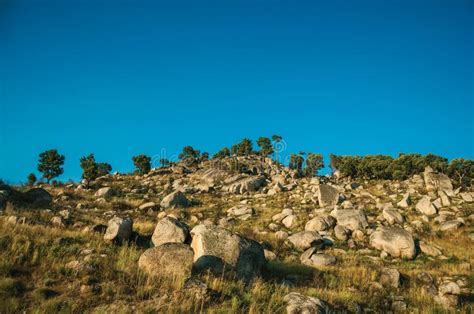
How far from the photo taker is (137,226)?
56.7 ft

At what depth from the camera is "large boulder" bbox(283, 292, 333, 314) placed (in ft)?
22.7

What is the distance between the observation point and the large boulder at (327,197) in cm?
3058

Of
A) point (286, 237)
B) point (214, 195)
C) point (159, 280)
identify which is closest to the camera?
point (159, 280)

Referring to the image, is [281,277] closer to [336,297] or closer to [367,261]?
[336,297]

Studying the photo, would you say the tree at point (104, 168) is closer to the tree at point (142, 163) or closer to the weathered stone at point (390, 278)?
the tree at point (142, 163)

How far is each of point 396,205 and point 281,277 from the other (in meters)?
21.6

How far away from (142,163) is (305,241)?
58.1 meters

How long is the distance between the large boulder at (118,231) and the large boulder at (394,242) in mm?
14948

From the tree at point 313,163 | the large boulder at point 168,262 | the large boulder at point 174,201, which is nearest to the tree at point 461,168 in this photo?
the tree at point 313,163

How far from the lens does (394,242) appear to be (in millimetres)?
18719

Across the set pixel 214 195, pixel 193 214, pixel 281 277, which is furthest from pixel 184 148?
pixel 281 277

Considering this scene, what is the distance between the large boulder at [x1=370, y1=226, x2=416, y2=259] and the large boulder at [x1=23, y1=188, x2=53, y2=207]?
861 inches

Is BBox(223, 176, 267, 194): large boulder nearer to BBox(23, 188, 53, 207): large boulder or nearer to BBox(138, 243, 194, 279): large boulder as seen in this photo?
BBox(23, 188, 53, 207): large boulder

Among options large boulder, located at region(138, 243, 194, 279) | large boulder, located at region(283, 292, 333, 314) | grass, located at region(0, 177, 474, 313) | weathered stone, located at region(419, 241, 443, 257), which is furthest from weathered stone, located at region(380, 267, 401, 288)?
large boulder, located at region(138, 243, 194, 279)
